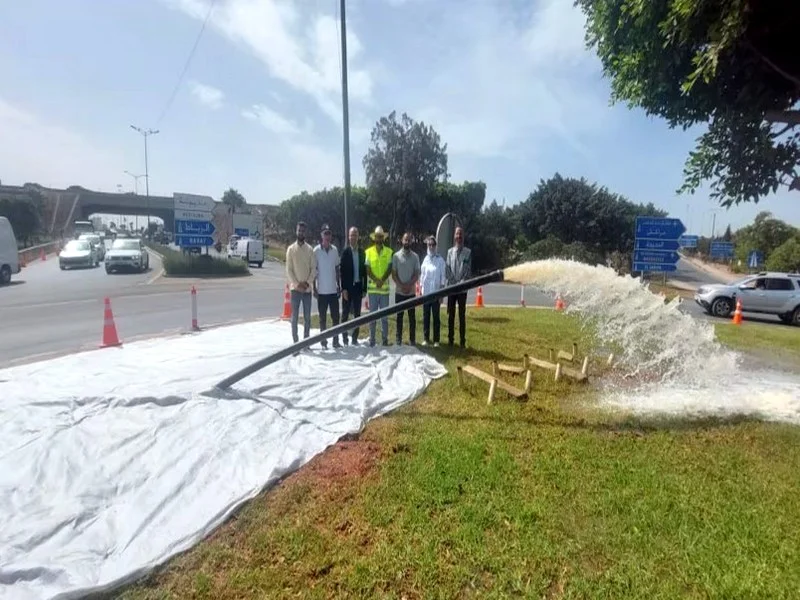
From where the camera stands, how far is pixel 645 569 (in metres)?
2.85

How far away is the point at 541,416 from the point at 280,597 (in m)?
3.65

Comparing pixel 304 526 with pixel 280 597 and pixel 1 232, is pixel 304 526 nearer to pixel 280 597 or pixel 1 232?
pixel 280 597

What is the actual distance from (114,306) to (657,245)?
15.9m

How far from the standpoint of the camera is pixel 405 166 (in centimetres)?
3938

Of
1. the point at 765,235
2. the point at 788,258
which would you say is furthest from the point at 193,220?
the point at 765,235

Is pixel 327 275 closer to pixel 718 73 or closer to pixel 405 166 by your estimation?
pixel 718 73

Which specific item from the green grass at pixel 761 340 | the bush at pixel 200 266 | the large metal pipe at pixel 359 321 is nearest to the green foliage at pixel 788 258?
the green grass at pixel 761 340

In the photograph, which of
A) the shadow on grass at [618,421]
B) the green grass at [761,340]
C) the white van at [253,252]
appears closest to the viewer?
the shadow on grass at [618,421]

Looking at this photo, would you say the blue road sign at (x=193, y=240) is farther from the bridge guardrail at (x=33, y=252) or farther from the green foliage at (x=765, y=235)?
the green foliage at (x=765, y=235)

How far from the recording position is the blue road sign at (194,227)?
23.0 metres

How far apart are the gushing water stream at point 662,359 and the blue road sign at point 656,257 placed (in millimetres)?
5755

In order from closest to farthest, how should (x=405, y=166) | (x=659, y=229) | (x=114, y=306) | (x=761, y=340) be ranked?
1. (x=761, y=340)
2. (x=659, y=229)
3. (x=114, y=306)
4. (x=405, y=166)

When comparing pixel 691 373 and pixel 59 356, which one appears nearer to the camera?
pixel 691 373

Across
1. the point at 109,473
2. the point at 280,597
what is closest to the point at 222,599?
the point at 280,597
